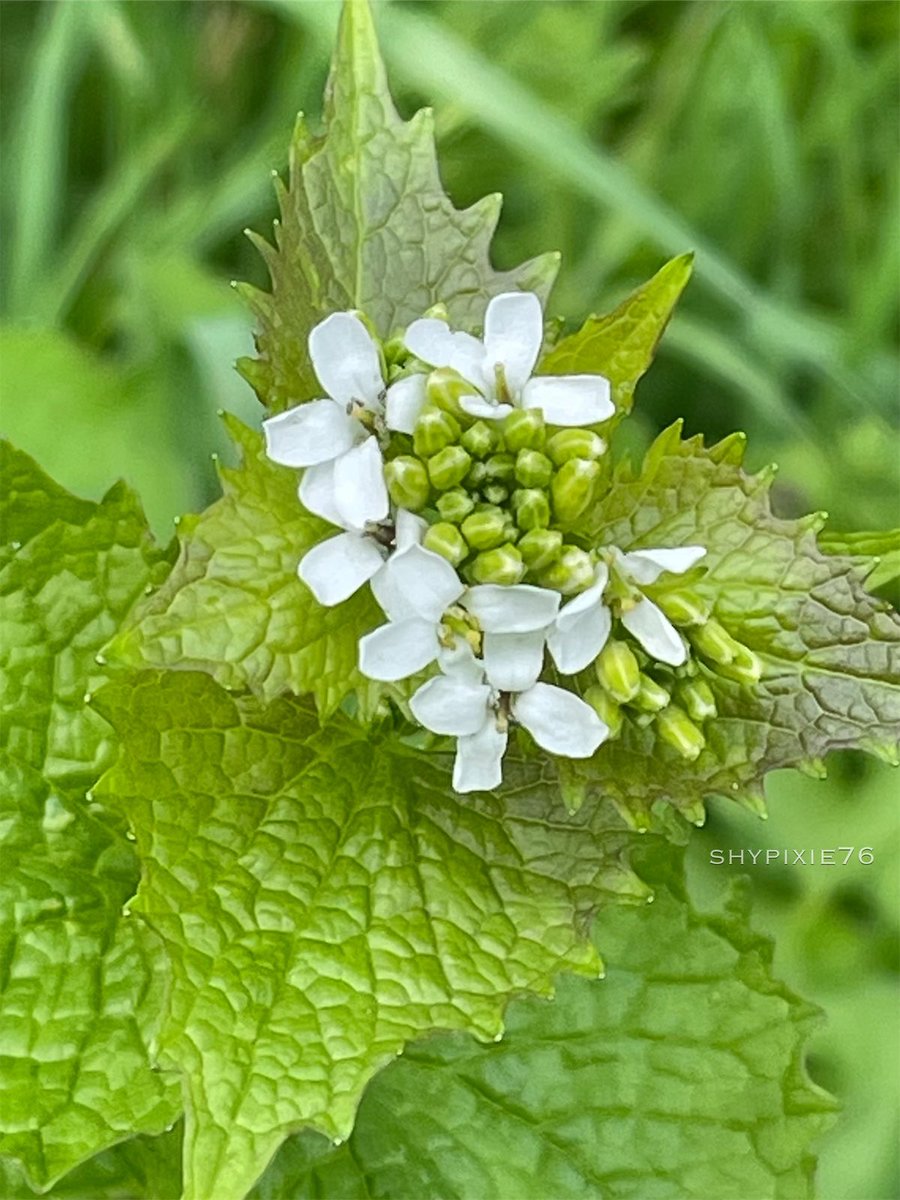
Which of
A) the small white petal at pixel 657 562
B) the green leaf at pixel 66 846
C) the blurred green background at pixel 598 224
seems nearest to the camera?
the small white petal at pixel 657 562

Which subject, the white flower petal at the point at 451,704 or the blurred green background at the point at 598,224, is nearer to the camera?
the white flower petal at the point at 451,704

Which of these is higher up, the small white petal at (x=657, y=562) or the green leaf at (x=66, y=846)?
the small white petal at (x=657, y=562)

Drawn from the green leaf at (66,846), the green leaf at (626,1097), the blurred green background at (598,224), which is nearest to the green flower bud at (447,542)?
the green leaf at (66,846)

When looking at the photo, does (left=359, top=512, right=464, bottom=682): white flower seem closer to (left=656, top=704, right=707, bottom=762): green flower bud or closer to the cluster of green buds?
the cluster of green buds

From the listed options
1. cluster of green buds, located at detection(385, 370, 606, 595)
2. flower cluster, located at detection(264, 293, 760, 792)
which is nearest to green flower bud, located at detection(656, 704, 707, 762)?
flower cluster, located at detection(264, 293, 760, 792)

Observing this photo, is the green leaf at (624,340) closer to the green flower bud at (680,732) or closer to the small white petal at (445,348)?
the small white petal at (445,348)

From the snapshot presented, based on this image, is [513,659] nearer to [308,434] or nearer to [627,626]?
[627,626]
